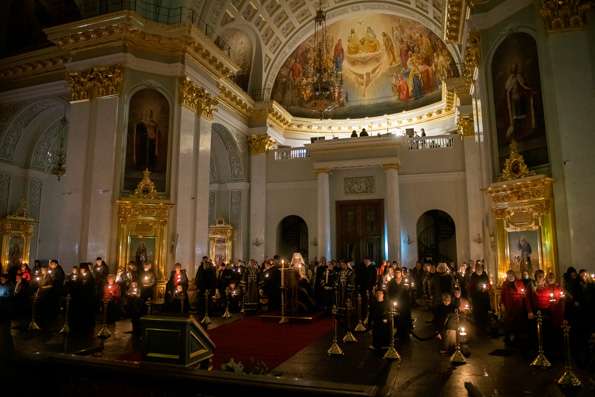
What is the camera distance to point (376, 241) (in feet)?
65.9

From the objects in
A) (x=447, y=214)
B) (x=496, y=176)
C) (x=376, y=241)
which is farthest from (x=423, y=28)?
(x=496, y=176)

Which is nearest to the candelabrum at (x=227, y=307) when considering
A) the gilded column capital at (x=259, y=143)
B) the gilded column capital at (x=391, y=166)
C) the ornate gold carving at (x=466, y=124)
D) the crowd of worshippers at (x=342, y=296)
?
the crowd of worshippers at (x=342, y=296)

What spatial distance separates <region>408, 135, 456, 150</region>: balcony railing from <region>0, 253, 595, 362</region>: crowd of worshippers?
6.16 meters

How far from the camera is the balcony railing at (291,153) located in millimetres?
22000

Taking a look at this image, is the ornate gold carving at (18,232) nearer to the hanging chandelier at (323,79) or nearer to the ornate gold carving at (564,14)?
the hanging chandelier at (323,79)

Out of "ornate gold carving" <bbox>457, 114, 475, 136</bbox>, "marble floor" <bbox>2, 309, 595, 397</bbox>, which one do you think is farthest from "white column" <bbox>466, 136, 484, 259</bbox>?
"marble floor" <bbox>2, 309, 595, 397</bbox>

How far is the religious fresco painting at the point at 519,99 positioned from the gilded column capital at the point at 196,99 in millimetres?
10401

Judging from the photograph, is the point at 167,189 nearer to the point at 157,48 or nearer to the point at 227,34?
the point at 157,48

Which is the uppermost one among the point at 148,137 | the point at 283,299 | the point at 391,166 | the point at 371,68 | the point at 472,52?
the point at 371,68

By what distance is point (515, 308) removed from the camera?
8711 millimetres

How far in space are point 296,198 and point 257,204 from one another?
2.08m

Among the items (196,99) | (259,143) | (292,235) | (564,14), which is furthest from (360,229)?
(564,14)

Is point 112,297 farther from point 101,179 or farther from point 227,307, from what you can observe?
point 101,179

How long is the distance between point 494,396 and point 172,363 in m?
4.18
